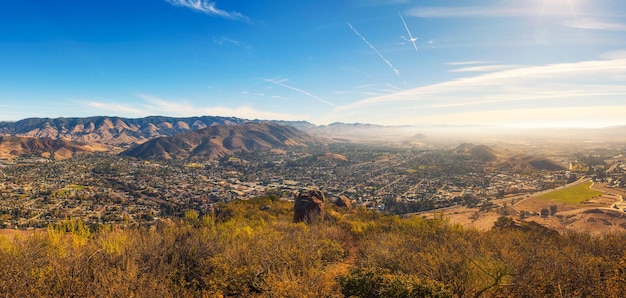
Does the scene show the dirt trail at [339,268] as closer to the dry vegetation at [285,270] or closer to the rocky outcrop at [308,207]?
the dry vegetation at [285,270]

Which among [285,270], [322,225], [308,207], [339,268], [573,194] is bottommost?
[573,194]

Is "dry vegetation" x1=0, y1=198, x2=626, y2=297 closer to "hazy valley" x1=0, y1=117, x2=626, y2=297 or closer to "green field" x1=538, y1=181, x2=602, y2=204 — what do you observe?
"hazy valley" x1=0, y1=117, x2=626, y2=297

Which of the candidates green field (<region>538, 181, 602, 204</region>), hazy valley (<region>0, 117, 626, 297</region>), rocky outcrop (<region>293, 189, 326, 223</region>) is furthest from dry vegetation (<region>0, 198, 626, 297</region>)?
green field (<region>538, 181, 602, 204</region>)

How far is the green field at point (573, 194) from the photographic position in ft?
286

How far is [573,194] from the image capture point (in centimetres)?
9425

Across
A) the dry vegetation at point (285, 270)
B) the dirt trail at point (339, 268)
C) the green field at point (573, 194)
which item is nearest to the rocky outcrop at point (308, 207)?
the dirt trail at point (339, 268)

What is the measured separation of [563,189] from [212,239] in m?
125

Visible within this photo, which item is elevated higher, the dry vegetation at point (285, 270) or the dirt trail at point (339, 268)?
the dry vegetation at point (285, 270)

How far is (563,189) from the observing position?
104m

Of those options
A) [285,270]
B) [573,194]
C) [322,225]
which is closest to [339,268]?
[285,270]

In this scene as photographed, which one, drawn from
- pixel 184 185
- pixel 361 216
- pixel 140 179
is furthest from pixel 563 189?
pixel 140 179

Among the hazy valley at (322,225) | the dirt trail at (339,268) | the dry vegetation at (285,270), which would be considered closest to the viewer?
the dry vegetation at (285,270)

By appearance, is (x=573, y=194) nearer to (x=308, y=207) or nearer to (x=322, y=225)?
(x=308, y=207)

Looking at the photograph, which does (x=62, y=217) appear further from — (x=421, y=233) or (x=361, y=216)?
(x=421, y=233)
